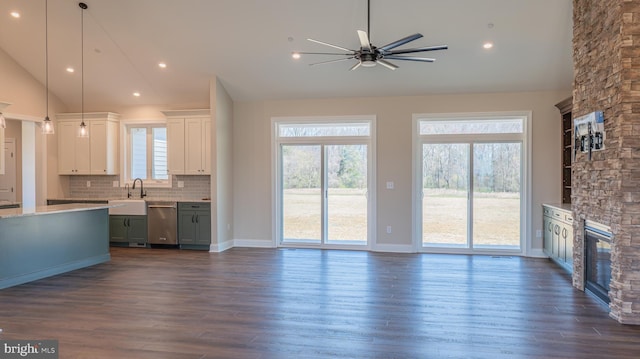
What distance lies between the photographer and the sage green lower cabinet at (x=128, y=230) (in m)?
7.39

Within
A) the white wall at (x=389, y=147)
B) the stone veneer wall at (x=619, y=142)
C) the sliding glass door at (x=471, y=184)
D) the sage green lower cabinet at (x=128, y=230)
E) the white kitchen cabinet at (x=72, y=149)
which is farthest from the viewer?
the white kitchen cabinet at (x=72, y=149)

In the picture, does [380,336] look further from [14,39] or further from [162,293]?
[14,39]

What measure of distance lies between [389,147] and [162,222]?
4378 mm

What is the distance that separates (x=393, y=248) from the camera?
22.8 ft

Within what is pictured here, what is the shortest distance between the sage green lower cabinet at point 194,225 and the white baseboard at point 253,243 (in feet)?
1.94

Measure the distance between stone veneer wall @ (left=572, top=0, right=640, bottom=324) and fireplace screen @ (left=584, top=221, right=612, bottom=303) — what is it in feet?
0.47

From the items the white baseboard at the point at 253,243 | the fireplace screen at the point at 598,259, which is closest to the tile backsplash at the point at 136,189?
the white baseboard at the point at 253,243

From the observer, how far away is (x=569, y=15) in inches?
198

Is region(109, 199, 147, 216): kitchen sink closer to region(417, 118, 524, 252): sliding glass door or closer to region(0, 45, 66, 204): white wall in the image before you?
region(0, 45, 66, 204): white wall

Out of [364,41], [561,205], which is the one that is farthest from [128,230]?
[561,205]

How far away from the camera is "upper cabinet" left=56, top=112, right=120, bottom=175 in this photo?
7.79m

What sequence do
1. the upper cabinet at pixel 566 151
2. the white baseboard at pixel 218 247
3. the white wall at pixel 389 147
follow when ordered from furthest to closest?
the white baseboard at pixel 218 247 → the white wall at pixel 389 147 → the upper cabinet at pixel 566 151

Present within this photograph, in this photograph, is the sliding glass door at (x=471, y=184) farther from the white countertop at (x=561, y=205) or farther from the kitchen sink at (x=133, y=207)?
the kitchen sink at (x=133, y=207)

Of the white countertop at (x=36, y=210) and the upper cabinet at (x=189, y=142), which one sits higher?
the upper cabinet at (x=189, y=142)
